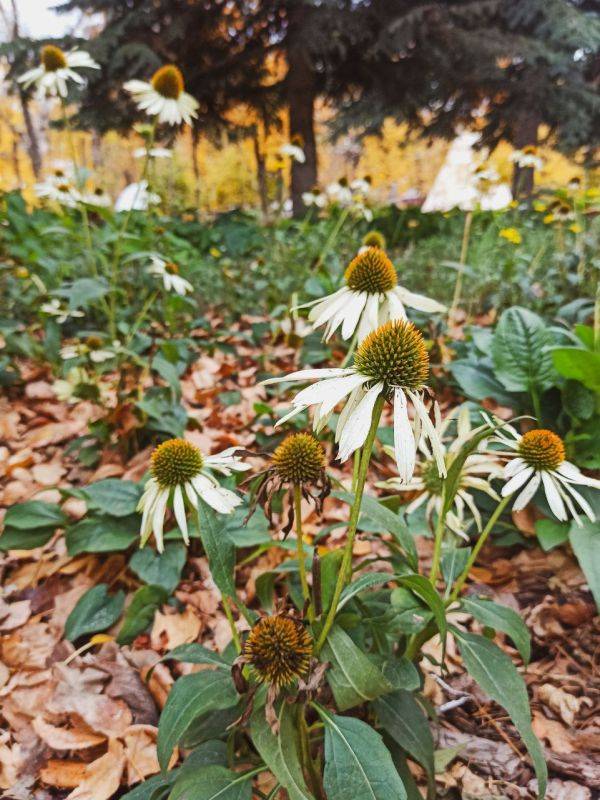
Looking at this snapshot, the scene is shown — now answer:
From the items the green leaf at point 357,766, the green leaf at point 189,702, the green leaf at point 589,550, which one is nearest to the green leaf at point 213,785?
the green leaf at point 189,702

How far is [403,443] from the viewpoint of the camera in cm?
60

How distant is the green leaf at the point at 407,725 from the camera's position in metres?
0.86

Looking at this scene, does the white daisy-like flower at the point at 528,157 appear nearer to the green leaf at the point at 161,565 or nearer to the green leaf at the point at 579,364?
the green leaf at the point at 579,364

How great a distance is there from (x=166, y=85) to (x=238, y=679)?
208cm

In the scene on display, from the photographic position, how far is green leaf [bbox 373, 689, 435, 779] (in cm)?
86

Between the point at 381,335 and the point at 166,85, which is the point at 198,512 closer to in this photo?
the point at 381,335

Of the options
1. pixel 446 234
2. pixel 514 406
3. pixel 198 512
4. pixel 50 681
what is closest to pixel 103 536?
pixel 50 681

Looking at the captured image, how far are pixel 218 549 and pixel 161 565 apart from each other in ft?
1.99

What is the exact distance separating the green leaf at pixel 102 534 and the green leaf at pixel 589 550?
1085mm

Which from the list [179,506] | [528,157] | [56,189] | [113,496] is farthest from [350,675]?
[528,157]

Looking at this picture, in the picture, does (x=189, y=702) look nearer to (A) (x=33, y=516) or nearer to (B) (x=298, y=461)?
(B) (x=298, y=461)

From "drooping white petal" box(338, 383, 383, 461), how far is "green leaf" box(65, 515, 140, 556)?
0.98 metres

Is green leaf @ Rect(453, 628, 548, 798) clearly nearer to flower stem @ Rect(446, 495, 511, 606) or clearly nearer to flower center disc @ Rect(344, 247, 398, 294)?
flower stem @ Rect(446, 495, 511, 606)

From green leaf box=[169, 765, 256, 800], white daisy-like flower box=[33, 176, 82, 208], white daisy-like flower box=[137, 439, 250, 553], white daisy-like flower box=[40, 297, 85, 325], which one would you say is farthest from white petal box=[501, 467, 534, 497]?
white daisy-like flower box=[33, 176, 82, 208]
